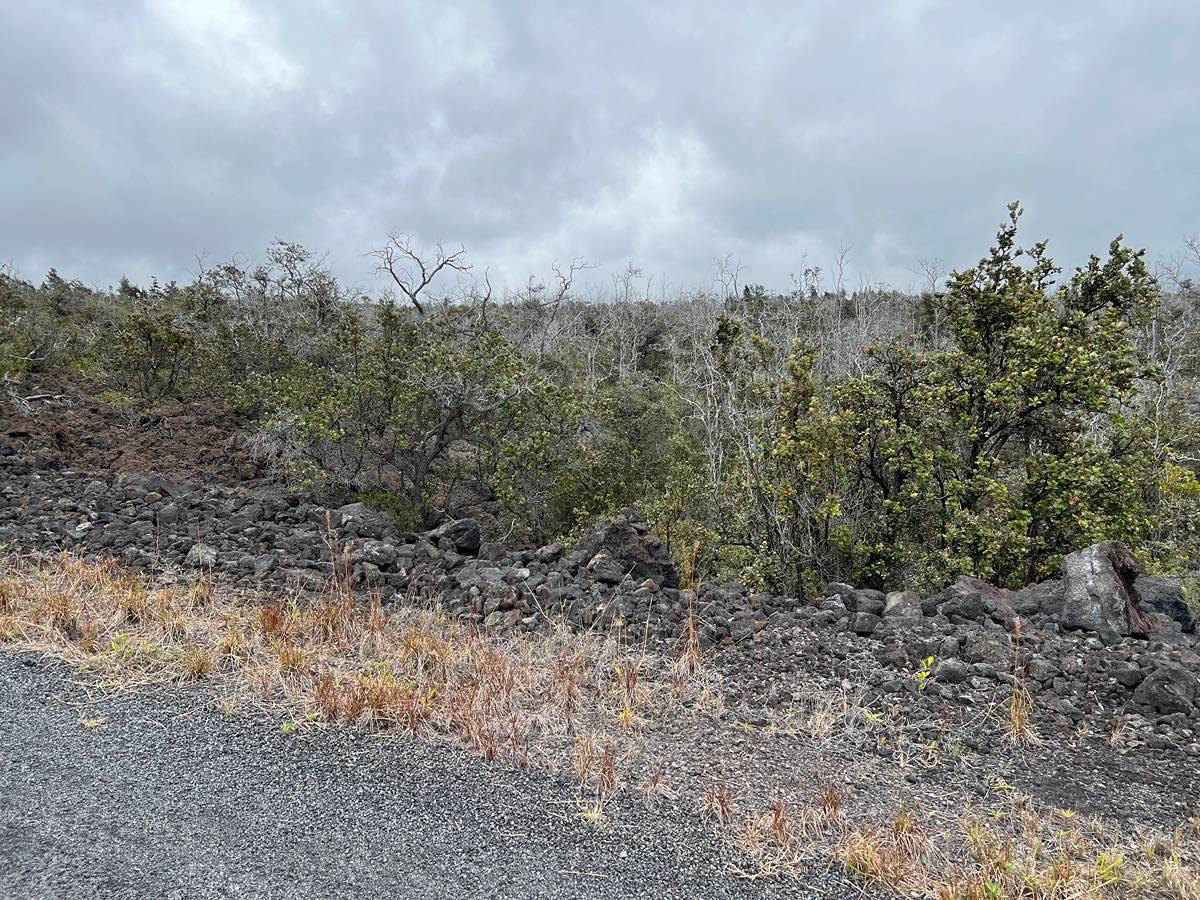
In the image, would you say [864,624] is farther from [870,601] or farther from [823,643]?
[870,601]

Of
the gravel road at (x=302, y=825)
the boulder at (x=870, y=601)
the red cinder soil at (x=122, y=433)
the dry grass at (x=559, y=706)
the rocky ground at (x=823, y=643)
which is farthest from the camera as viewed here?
the red cinder soil at (x=122, y=433)

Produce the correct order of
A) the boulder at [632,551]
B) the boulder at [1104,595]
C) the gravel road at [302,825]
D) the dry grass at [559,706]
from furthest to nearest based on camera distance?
1. the boulder at [632,551]
2. the boulder at [1104,595]
3. the dry grass at [559,706]
4. the gravel road at [302,825]

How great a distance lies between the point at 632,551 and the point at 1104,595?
10.4 ft

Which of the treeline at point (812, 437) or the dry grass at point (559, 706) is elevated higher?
the treeline at point (812, 437)

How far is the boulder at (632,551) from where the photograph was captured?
19.3 ft

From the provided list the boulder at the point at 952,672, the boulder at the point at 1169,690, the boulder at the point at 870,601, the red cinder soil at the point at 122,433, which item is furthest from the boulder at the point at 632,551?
the red cinder soil at the point at 122,433

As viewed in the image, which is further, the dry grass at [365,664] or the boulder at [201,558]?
the boulder at [201,558]

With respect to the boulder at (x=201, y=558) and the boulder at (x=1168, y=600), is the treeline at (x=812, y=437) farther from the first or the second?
the boulder at (x=201, y=558)

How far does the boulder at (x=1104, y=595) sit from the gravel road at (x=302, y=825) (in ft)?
9.72

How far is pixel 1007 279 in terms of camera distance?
19.2 feet

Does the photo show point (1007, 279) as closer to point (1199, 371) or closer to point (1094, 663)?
point (1094, 663)

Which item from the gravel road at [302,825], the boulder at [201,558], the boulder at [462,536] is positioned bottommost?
the gravel road at [302,825]

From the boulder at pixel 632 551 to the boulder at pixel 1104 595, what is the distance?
2740 millimetres

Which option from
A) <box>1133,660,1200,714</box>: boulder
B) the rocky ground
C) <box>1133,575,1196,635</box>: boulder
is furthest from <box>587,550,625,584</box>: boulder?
<box>1133,575,1196,635</box>: boulder
